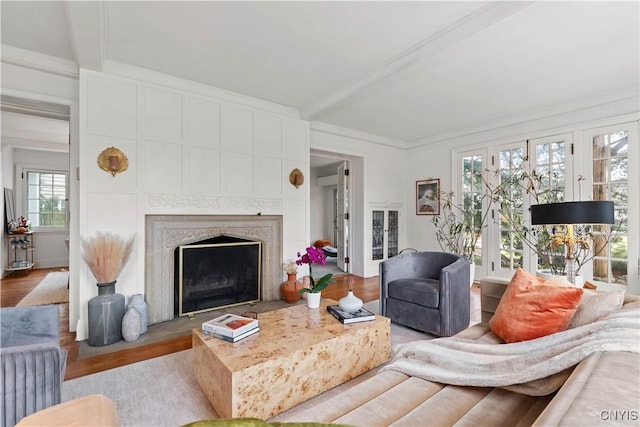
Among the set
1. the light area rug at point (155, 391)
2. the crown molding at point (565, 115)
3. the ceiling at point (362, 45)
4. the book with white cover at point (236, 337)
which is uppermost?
the ceiling at point (362, 45)

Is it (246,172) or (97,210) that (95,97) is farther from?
(246,172)

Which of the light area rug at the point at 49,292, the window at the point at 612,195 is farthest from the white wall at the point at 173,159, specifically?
the window at the point at 612,195

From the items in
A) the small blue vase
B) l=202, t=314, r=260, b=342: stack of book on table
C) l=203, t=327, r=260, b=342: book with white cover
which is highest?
l=202, t=314, r=260, b=342: stack of book on table

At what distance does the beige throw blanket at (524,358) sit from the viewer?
98 cm

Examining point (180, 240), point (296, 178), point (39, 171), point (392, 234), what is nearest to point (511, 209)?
point (392, 234)

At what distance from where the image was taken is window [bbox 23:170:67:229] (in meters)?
5.82

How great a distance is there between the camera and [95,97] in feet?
8.85

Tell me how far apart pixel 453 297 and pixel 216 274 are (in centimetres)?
250

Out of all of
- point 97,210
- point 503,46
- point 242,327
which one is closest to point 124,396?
point 242,327

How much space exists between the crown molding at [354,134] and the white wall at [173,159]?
1.80 feet

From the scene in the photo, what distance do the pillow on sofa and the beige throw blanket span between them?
0.43ft

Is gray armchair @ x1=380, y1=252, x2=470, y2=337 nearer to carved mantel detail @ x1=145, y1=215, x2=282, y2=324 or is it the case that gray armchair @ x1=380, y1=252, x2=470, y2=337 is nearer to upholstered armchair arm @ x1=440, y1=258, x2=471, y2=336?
upholstered armchair arm @ x1=440, y1=258, x2=471, y2=336

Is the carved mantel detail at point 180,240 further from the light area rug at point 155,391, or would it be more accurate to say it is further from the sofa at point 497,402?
the sofa at point 497,402

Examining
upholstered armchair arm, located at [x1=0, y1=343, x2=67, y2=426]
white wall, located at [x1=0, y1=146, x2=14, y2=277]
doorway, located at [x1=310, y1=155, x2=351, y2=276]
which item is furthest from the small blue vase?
doorway, located at [x1=310, y1=155, x2=351, y2=276]
